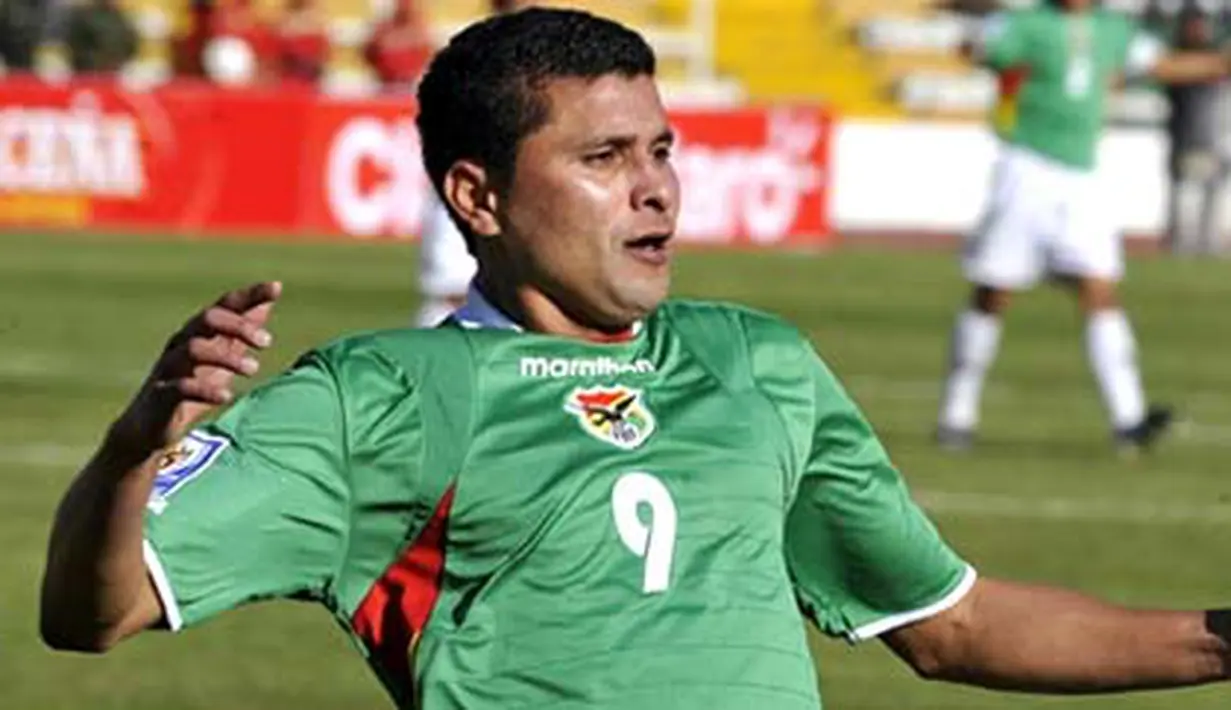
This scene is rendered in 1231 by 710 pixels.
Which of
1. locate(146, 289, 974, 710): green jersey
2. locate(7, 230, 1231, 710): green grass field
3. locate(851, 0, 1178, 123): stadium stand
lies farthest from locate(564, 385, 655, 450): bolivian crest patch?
locate(851, 0, 1178, 123): stadium stand

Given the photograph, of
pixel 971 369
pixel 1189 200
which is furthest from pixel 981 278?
pixel 1189 200

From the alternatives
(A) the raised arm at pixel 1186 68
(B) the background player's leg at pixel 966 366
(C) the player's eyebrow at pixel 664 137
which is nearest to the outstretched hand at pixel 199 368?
(C) the player's eyebrow at pixel 664 137

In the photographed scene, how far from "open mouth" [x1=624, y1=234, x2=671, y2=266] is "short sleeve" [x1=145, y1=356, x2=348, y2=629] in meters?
0.49

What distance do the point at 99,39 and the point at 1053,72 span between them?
813 inches

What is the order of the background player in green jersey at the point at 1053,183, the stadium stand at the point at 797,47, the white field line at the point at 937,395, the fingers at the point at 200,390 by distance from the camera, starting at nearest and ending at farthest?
the fingers at the point at 200,390, the background player in green jersey at the point at 1053,183, the white field line at the point at 937,395, the stadium stand at the point at 797,47

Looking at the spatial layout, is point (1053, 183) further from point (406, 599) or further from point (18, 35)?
point (18, 35)

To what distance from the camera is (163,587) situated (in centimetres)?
482

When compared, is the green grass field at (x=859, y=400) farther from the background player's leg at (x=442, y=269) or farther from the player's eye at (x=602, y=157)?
the player's eye at (x=602, y=157)

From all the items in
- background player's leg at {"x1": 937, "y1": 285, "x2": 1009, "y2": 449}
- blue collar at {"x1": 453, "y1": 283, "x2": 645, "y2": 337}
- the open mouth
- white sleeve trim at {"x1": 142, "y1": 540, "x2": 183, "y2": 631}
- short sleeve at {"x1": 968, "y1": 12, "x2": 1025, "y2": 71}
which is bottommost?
background player's leg at {"x1": 937, "y1": 285, "x2": 1009, "y2": 449}

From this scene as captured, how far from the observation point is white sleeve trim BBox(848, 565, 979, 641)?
18.4 feet

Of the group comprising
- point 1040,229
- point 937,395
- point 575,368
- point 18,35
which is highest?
point 575,368

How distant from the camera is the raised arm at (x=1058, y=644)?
5.55 m

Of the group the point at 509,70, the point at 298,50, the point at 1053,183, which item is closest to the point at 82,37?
the point at 298,50

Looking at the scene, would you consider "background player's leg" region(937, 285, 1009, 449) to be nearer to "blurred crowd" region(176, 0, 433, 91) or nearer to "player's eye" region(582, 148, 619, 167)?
"player's eye" region(582, 148, 619, 167)
